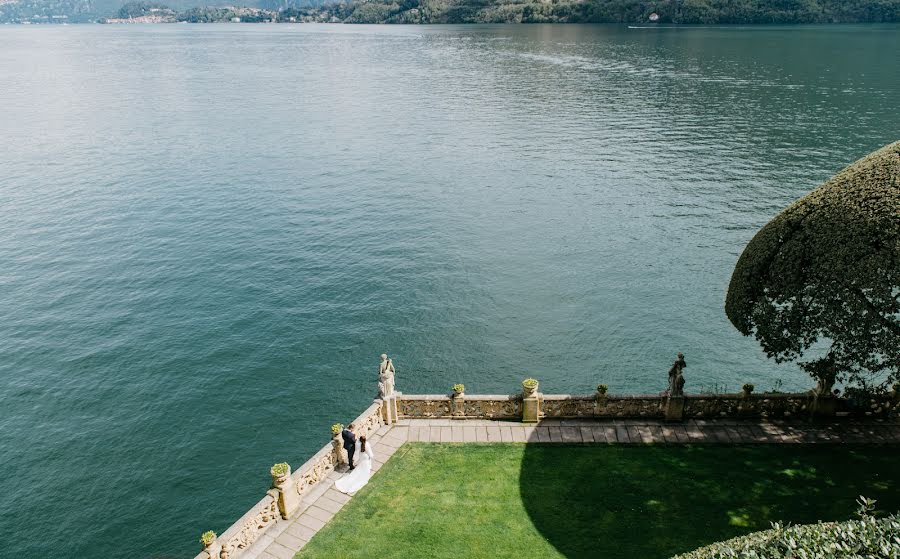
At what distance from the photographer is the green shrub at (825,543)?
12.2 m

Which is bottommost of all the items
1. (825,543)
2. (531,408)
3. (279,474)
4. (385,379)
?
(531,408)

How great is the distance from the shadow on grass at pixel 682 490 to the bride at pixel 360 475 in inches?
221

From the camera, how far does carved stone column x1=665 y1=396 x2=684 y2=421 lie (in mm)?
24688

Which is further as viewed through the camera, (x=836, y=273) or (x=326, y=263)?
(x=326, y=263)

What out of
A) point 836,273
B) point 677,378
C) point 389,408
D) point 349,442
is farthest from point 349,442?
point 836,273

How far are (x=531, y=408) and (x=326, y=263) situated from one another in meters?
30.9

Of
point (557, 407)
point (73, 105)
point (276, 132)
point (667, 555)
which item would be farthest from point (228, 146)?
point (667, 555)

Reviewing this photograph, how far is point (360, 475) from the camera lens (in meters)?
22.5

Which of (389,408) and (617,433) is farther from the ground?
(389,408)

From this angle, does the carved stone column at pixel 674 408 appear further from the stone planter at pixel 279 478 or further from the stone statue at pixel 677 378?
the stone planter at pixel 279 478

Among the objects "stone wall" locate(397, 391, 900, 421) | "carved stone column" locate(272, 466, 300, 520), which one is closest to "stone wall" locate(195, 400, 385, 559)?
"carved stone column" locate(272, 466, 300, 520)

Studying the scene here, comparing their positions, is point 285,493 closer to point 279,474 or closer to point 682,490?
point 279,474

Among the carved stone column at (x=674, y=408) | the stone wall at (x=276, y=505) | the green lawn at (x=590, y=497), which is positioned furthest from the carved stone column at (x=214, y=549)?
the carved stone column at (x=674, y=408)

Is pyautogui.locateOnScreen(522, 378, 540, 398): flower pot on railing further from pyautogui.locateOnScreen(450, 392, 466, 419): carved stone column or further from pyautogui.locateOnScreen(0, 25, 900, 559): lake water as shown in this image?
pyautogui.locateOnScreen(0, 25, 900, 559): lake water
